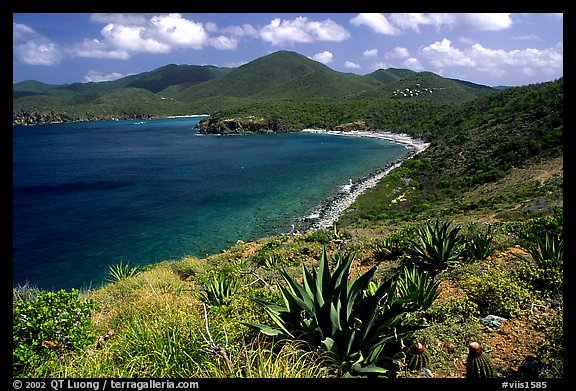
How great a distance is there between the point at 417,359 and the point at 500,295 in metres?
1.74

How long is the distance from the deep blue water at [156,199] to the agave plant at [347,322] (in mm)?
4619

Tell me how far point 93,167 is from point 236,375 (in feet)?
193

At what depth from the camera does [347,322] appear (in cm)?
314

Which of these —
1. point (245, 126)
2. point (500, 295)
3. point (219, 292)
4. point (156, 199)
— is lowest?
point (156, 199)

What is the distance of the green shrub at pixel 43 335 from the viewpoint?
10.8 ft

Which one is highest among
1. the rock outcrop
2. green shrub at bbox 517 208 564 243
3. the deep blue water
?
the rock outcrop

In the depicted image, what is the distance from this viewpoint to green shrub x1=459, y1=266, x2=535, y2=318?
4.06m

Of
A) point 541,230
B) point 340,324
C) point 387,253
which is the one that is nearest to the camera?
point 340,324

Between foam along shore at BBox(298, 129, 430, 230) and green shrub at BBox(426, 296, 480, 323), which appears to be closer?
green shrub at BBox(426, 296, 480, 323)

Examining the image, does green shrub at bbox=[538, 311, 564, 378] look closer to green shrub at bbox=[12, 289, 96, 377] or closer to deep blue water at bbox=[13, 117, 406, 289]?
green shrub at bbox=[12, 289, 96, 377]

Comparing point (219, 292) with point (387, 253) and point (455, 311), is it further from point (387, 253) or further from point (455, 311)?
point (387, 253)

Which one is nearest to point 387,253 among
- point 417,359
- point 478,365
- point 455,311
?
point 455,311

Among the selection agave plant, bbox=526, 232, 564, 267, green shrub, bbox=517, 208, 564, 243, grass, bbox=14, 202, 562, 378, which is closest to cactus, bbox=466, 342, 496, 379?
grass, bbox=14, 202, 562, 378

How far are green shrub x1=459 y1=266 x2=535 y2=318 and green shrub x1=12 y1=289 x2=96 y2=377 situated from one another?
4.53 meters
